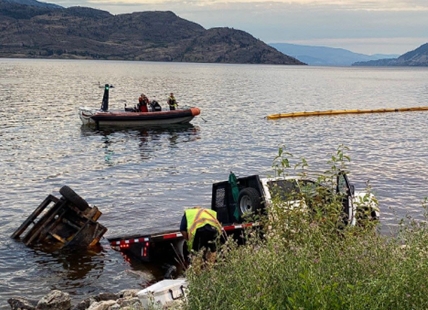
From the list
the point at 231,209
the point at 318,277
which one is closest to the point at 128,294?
the point at 231,209

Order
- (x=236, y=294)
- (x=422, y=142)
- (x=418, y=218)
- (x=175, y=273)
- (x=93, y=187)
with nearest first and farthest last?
(x=236, y=294), (x=175, y=273), (x=418, y=218), (x=93, y=187), (x=422, y=142)

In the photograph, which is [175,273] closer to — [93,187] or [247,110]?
[93,187]

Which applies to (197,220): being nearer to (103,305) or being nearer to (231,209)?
(231,209)

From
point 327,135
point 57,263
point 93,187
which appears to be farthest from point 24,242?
point 327,135

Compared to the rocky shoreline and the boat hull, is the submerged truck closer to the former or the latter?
the rocky shoreline

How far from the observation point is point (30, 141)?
33.0 metres

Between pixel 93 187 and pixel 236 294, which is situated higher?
pixel 236 294

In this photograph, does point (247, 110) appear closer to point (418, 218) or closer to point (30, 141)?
point (30, 141)

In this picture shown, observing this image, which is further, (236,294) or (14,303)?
(14,303)

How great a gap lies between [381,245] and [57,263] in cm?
885

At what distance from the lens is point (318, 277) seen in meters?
6.10

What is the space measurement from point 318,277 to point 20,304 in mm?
6755

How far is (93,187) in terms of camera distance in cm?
2188

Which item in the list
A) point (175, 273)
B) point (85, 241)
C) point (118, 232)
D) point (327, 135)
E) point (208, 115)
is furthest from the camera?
point (208, 115)
